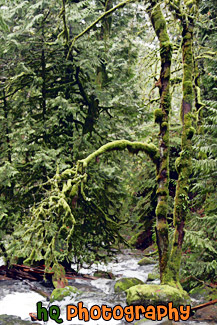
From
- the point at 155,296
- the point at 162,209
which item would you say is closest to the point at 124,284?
the point at 155,296

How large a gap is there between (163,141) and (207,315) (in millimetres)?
4340

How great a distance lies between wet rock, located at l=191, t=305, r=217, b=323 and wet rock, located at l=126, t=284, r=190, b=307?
769 mm

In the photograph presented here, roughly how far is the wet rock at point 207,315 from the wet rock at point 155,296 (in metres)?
0.77

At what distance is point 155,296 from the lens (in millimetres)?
7172

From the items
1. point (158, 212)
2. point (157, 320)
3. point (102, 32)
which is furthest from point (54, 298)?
point (102, 32)

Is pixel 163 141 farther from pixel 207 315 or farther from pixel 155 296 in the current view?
pixel 207 315

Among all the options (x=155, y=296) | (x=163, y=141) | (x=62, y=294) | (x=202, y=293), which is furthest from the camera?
(x=202, y=293)

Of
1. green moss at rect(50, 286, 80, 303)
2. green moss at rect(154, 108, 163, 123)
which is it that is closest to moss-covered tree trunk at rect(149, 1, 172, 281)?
green moss at rect(154, 108, 163, 123)

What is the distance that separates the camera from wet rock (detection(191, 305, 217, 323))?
7691 mm

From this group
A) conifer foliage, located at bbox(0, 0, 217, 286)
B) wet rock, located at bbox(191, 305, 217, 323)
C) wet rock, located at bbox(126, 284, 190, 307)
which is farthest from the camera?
conifer foliage, located at bbox(0, 0, 217, 286)

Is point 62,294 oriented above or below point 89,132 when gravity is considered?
below

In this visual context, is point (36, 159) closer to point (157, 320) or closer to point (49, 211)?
point (49, 211)

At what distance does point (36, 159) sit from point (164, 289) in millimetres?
4839

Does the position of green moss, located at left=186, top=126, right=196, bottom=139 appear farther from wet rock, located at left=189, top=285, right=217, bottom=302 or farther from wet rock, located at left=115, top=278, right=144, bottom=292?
wet rock, located at left=115, top=278, right=144, bottom=292
